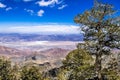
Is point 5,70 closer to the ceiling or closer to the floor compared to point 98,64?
closer to the floor

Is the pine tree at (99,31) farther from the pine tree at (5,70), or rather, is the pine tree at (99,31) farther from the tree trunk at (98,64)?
the pine tree at (5,70)

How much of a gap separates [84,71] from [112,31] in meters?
5.75

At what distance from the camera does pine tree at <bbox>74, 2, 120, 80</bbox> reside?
37.5 m

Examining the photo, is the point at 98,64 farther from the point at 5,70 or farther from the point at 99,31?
the point at 5,70

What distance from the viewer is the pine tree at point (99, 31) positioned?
37469 mm

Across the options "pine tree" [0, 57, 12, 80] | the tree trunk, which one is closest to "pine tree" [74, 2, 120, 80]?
the tree trunk

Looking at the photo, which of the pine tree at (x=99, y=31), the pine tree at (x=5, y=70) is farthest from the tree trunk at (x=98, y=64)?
the pine tree at (x=5, y=70)

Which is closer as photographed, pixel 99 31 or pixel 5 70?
pixel 99 31

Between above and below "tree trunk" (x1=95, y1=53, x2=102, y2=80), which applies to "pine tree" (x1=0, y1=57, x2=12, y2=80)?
below

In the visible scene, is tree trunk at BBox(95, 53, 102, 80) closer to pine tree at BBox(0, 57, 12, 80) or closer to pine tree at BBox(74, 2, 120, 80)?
pine tree at BBox(74, 2, 120, 80)

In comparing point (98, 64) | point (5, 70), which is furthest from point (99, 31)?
point (5, 70)

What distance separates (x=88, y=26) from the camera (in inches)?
1510

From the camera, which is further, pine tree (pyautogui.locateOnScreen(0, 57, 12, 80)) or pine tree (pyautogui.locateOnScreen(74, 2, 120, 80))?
pine tree (pyautogui.locateOnScreen(0, 57, 12, 80))

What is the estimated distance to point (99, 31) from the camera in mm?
37719
